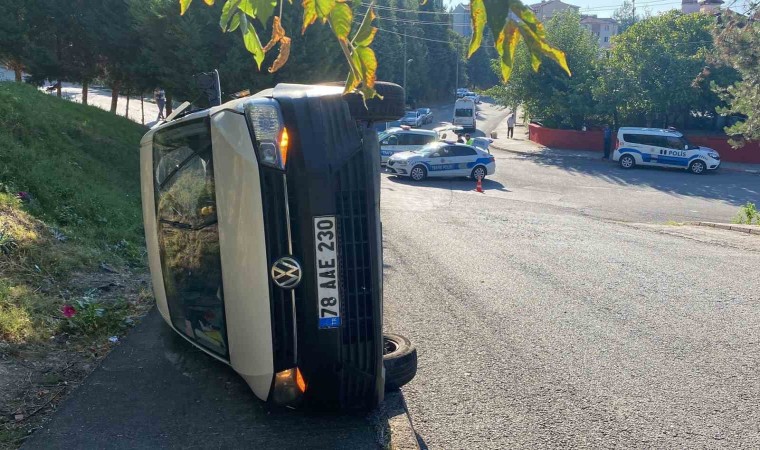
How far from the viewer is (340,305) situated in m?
4.31

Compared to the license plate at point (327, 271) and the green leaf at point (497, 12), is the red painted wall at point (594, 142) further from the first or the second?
the green leaf at point (497, 12)

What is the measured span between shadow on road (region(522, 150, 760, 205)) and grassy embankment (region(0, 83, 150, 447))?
20.7 m

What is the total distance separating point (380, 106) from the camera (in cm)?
455

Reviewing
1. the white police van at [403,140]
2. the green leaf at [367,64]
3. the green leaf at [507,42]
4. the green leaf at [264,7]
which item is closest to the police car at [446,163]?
the white police van at [403,140]

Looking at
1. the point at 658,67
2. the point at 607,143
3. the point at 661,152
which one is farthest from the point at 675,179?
the point at 658,67

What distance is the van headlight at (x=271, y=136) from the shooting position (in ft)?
13.8

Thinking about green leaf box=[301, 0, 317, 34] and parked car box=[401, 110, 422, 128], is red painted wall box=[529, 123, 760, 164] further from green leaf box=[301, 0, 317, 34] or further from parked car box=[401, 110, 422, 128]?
green leaf box=[301, 0, 317, 34]

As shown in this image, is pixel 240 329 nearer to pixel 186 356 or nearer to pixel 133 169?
pixel 186 356

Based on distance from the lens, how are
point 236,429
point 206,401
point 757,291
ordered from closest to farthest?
point 236,429
point 206,401
point 757,291

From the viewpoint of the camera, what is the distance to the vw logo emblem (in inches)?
168

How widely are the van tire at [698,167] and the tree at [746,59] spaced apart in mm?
10191

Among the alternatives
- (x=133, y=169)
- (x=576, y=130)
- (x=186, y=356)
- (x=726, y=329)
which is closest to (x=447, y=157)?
(x=133, y=169)

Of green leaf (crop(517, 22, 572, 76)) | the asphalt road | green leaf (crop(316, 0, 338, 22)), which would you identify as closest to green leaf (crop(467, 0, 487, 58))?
green leaf (crop(517, 22, 572, 76))

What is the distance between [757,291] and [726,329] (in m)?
2.23
